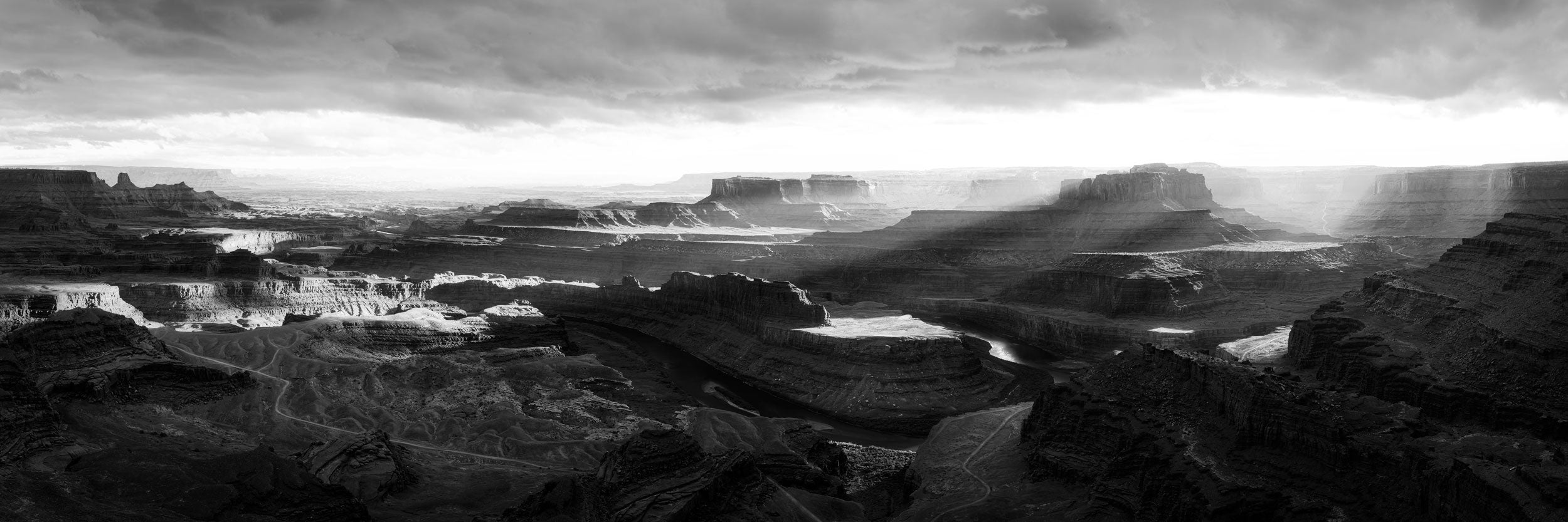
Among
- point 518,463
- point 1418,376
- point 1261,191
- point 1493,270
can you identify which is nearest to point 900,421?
point 518,463

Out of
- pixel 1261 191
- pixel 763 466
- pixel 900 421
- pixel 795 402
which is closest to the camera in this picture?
pixel 763 466

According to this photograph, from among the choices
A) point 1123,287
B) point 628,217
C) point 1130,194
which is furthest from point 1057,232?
point 628,217

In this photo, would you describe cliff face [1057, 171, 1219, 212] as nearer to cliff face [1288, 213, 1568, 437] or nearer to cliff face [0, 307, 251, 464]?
cliff face [1288, 213, 1568, 437]

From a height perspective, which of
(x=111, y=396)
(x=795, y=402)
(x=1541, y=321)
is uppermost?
(x=1541, y=321)

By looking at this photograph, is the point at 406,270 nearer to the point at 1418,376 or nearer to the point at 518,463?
the point at 518,463

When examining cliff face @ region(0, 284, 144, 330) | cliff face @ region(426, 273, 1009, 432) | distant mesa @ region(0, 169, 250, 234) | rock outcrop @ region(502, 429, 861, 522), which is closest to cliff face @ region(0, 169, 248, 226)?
distant mesa @ region(0, 169, 250, 234)

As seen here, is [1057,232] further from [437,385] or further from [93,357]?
[93,357]
